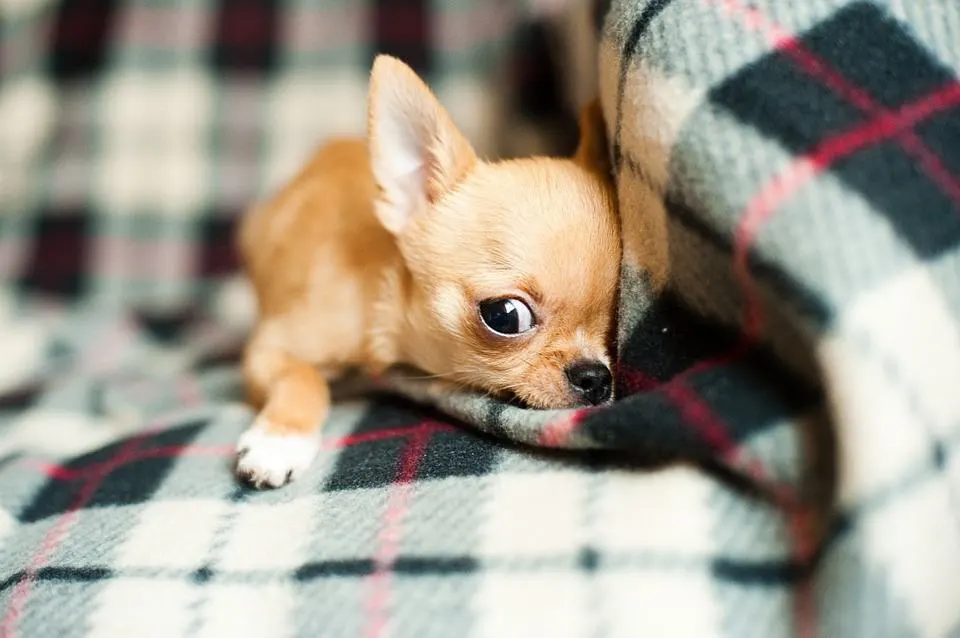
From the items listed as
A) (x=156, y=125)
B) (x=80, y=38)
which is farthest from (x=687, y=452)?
(x=80, y=38)

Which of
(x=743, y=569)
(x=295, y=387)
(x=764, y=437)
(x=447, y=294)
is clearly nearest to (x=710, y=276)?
(x=764, y=437)

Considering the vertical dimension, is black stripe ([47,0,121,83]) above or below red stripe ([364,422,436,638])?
above

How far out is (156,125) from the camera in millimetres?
2176

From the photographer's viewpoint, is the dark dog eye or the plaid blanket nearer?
the plaid blanket

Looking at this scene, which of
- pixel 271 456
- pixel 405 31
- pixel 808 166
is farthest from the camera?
pixel 405 31

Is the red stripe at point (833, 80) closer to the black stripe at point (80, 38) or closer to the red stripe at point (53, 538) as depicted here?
the red stripe at point (53, 538)

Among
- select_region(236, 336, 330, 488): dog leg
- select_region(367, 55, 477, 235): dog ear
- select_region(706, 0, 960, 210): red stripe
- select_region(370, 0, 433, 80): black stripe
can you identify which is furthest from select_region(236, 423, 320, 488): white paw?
select_region(370, 0, 433, 80): black stripe

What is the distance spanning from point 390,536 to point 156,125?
1591mm

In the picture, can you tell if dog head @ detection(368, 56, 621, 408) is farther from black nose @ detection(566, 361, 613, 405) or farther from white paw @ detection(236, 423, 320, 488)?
white paw @ detection(236, 423, 320, 488)

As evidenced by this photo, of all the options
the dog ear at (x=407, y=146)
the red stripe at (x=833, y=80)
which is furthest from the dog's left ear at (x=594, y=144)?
the red stripe at (x=833, y=80)

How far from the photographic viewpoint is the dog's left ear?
1.32m

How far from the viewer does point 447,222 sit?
4.23 feet

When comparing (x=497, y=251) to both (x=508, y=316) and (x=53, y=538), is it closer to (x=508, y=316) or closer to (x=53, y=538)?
(x=508, y=316)

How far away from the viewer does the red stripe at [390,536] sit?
2.91ft
